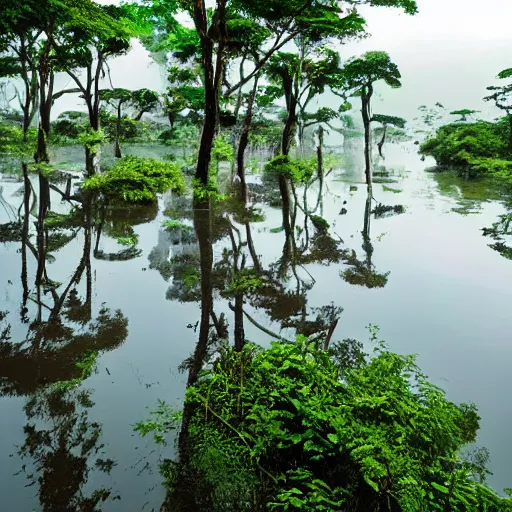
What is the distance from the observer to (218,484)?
2.41 metres

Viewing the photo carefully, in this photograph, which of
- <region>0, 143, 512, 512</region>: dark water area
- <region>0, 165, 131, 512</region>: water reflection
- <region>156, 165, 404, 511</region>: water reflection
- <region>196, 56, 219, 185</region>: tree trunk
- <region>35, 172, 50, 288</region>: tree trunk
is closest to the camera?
<region>0, 165, 131, 512</region>: water reflection

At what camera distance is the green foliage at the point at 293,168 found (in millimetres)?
16106

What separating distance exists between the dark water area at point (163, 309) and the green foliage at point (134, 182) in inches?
23.6

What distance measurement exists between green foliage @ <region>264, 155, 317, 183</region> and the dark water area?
5.86 metres

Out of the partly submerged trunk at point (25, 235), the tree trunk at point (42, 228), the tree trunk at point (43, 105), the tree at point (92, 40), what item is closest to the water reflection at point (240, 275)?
the tree trunk at point (42, 228)

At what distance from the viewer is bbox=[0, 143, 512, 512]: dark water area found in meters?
2.70

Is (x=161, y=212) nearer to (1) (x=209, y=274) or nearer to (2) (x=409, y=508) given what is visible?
(1) (x=209, y=274)

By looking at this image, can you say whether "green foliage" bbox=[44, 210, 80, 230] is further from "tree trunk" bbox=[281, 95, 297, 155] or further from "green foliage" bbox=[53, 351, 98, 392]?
"tree trunk" bbox=[281, 95, 297, 155]

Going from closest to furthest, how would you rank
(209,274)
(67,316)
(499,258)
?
(67,316), (209,274), (499,258)

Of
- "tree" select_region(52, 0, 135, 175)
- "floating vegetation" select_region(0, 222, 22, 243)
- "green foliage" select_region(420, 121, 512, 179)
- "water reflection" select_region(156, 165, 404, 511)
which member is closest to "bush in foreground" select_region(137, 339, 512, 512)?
"water reflection" select_region(156, 165, 404, 511)

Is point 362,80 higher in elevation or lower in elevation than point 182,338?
higher

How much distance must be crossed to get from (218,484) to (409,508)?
1030 mm

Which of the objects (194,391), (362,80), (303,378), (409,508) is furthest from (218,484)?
(362,80)

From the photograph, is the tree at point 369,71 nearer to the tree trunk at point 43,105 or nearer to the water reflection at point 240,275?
→ the water reflection at point 240,275
